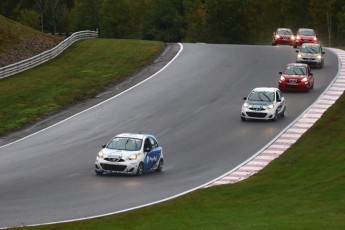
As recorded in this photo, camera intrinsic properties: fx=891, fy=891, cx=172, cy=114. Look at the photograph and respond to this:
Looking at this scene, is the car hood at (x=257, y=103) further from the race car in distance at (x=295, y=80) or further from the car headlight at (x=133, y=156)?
the car headlight at (x=133, y=156)

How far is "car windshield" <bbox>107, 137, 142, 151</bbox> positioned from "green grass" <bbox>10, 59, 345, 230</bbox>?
14.2ft

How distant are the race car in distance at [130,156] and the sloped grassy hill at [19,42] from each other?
32682 millimetres

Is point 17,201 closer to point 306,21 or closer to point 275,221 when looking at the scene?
point 275,221

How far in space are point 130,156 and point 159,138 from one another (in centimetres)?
842

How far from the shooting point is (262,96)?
45.4 meters

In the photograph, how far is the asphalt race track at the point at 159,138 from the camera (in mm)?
26953

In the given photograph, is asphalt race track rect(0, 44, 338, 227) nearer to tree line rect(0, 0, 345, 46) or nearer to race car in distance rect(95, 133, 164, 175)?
race car in distance rect(95, 133, 164, 175)

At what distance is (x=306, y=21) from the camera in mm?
137500

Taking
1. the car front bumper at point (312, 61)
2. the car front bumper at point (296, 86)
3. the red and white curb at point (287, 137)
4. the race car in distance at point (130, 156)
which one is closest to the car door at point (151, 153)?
the race car in distance at point (130, 156)

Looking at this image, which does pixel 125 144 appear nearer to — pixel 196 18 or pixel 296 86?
pixel 296 86

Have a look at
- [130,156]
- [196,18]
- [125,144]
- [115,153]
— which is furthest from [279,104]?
[196,18]

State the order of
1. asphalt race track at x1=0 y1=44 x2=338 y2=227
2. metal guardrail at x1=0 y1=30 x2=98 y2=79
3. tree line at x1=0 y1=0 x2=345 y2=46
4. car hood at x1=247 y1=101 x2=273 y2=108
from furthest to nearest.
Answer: tree line at x1=0 y1=0 x2=345 y2=46 → metal guardrail at x1=0 y1=30 x2=98 y2=79 → car hood at x1=247 y1=101 x2=273 y2=108 → asphalt race track at x1=0 y1=44 x2=338 y2=227

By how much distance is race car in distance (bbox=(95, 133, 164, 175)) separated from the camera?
31.2 metres

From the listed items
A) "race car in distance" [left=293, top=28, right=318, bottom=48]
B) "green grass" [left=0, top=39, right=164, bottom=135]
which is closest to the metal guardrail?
"green grass" [left=0, top=39, right=164, bottom=135]
